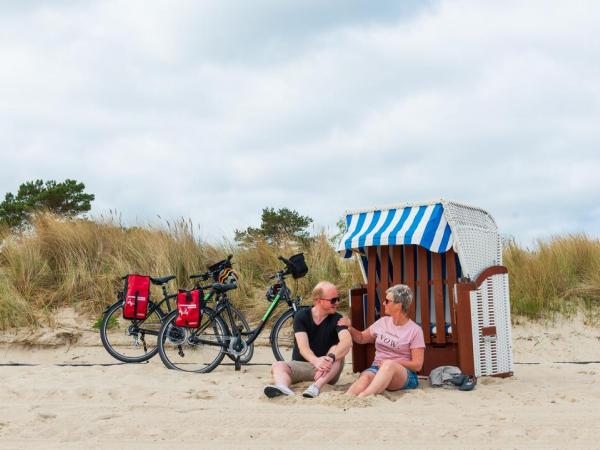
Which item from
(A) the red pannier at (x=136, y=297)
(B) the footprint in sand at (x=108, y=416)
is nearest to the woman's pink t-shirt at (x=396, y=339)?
(B) the footprint in sand at (x=108, y=416)

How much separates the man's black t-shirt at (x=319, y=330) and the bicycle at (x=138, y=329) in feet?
6.14

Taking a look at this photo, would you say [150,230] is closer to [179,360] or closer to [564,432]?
[179,360]

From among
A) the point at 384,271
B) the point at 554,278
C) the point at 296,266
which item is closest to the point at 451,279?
the point at 384,271

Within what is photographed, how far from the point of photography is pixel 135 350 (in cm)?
963

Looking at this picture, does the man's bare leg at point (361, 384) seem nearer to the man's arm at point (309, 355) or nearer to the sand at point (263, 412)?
the sand at point (263, 412)

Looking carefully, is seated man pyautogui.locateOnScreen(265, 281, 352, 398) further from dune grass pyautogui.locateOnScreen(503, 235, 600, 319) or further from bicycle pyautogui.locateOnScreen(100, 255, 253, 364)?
dune grass pyautogui.locateOnScreen(503, 235, 600, 319)

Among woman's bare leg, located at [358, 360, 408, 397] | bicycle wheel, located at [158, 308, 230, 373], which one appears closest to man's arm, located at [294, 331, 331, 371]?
woman's bare leg, located at [358, 360, 408, 397]

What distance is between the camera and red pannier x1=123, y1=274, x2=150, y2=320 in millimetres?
8594

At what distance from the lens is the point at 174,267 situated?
11.3 m

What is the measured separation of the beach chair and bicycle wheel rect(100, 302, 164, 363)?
8.60 ft

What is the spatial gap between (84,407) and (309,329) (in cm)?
200

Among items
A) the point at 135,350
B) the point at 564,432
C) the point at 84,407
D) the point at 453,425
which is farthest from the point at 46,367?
the point at 564,432

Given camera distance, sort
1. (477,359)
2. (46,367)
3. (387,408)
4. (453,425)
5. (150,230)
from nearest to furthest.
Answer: (453,425), (387,408), (477,359), (46,367), (150,230)

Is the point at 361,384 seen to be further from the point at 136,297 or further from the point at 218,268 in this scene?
the point at 136,297
